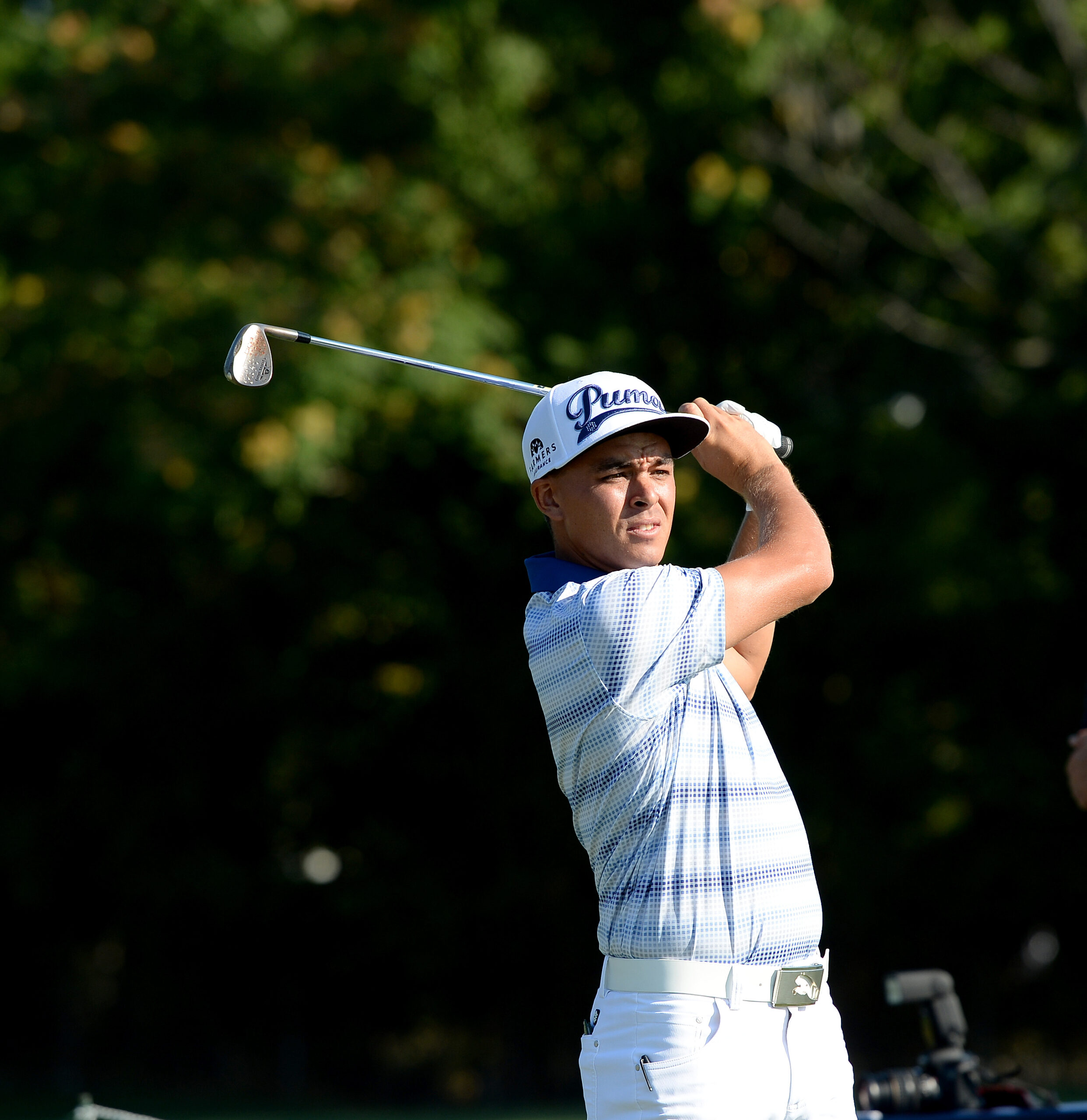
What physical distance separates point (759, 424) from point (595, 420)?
393 mm

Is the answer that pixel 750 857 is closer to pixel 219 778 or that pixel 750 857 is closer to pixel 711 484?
pixel 711 484

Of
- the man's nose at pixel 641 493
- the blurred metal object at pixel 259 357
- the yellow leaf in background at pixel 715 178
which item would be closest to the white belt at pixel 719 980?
the man's nose at pixel 641 493

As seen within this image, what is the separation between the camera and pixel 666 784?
2309 mm

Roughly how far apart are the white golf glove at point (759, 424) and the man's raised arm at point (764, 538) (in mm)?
52

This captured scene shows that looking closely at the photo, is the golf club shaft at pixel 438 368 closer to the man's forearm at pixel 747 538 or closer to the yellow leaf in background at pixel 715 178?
the man's forearm at pixel 747 538

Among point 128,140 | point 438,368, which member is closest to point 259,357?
point 438,368

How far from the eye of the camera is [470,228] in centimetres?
999

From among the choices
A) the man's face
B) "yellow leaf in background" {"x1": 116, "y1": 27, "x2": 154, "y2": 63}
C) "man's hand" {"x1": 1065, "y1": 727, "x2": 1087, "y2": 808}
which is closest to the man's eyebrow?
the man's face

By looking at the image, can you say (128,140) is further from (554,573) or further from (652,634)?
(652,634)

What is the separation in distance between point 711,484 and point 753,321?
1592mm

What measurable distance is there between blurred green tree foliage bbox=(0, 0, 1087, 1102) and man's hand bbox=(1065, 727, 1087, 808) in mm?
4997

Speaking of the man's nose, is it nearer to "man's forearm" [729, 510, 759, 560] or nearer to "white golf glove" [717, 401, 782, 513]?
"white golf glove" [717, 401, 782, 513]

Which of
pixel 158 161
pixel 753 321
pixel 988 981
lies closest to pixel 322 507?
pixel 158 161

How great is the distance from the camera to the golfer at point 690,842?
225 centimetres
